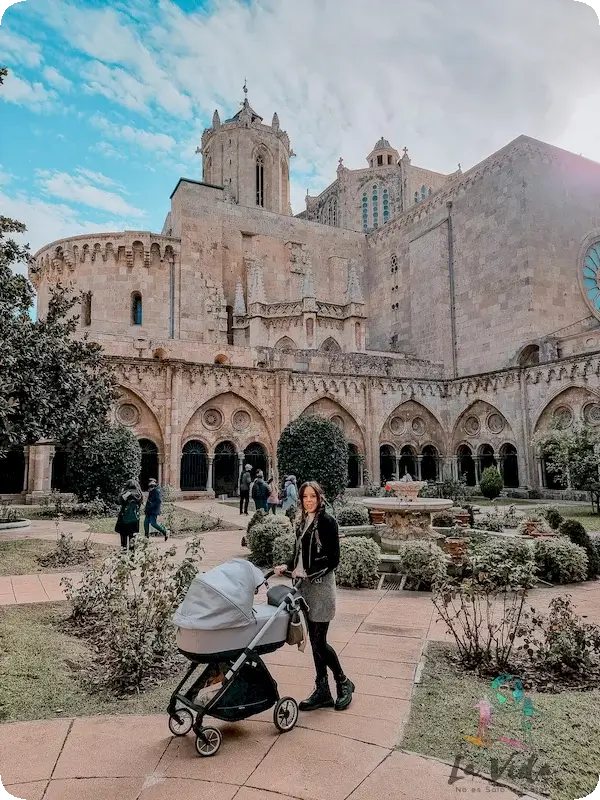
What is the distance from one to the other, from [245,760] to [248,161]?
145ft

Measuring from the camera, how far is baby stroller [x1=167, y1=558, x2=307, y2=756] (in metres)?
3.25

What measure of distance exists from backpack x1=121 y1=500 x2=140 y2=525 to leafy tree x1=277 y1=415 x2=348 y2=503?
1001 cm

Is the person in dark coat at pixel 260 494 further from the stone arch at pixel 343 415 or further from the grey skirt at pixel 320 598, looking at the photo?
the grey skirt at pixel 320 598

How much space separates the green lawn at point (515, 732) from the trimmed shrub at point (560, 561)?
14.2 ft

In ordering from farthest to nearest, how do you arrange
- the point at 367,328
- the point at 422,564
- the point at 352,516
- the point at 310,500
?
the point at 367,328 < the point at 352,516 < the point at 422,564 < the point at 310,500

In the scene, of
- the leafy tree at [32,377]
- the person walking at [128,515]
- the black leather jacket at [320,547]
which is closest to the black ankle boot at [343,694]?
the black leather jacket at [320,547]

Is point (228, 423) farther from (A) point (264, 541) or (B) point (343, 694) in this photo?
(B) point (343, 694)

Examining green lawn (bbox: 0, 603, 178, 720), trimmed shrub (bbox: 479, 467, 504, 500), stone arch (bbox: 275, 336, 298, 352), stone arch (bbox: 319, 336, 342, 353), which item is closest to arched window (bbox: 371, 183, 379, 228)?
stone arch (bbox: 319, 336, 342, 353)

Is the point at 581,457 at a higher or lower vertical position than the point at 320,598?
higher

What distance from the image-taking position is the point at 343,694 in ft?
12.7

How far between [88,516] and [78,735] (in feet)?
44.4

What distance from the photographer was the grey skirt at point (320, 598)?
388 cm

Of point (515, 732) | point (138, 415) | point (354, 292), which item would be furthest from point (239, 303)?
point (515, 732)

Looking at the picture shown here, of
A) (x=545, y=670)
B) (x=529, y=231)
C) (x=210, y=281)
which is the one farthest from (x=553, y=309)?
(x=545, y=670)
